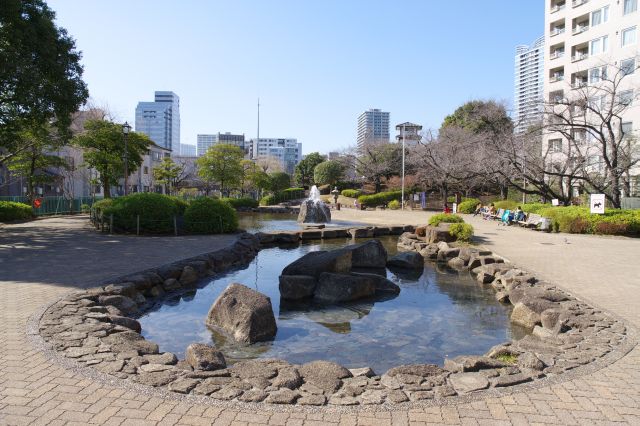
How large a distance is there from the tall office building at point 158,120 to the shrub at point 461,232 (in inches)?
6696

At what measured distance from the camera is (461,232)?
18.6m

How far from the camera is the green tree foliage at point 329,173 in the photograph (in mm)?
64500

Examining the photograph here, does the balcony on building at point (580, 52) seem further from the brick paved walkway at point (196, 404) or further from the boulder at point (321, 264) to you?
the boulder at point (321, 264)

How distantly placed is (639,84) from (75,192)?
50430 mm

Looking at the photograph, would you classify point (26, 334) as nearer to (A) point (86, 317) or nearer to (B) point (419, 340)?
(A) point (86, 317)

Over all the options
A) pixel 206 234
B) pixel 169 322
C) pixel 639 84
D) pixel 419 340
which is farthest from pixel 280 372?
pixel 639 84

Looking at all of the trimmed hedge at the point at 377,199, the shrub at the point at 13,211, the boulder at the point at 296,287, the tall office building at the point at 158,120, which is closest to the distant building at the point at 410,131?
the trimmed hedge at the point at 377,199

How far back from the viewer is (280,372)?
5.12 m

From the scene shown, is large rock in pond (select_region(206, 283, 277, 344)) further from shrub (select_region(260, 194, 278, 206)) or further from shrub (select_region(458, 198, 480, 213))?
shrub (select_region(260, 194, 278, 206))

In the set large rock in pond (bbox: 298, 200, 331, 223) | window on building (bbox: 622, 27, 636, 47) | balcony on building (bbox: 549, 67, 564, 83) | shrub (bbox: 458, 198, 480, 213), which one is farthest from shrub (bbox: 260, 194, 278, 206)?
window on building (bbox: 622, 27, 636, 47)

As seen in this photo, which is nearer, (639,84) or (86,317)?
(86,317)

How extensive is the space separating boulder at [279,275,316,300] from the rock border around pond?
10.7 feet

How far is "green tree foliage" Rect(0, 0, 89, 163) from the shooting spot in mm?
15656

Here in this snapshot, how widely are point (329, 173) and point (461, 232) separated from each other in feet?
153
